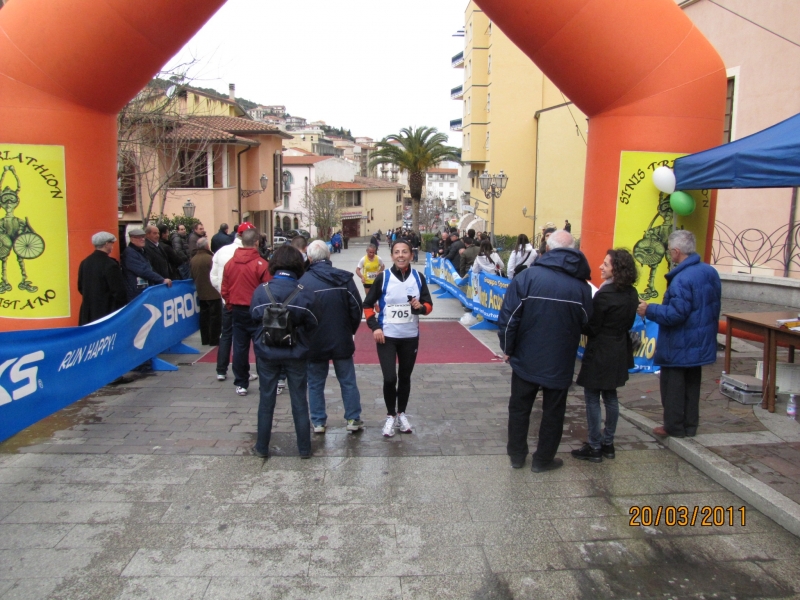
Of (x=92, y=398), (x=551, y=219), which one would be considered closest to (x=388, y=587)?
(x=92, y=398)

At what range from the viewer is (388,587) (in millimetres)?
3410

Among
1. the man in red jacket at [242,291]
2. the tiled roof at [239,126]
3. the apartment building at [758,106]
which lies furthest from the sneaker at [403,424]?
the tiled roof at [239,126]

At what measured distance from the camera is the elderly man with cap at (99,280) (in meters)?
6.87

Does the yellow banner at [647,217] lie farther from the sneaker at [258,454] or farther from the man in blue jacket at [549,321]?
the sneaker at [258,454]

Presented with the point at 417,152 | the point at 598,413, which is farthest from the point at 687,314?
the point at 417,152

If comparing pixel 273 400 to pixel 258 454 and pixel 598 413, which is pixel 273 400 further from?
pixel 598 413

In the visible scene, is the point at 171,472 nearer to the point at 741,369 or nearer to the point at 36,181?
the point at 36,181

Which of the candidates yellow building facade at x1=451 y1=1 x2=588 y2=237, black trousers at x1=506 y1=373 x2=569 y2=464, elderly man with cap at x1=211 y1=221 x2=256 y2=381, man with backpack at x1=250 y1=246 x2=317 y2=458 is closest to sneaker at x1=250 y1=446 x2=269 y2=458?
man with backpack at x1=250 y1=246 x2=317 y2=458

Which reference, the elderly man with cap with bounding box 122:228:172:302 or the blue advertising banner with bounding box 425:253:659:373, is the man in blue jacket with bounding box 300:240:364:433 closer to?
the blue advertising banner with bounding box 425:253:659:373

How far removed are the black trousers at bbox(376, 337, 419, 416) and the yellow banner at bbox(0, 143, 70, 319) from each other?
387 centimetres

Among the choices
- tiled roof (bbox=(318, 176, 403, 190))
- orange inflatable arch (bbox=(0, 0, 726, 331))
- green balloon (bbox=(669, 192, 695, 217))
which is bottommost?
green balloon (bbox=(669, 192, 695, 217))

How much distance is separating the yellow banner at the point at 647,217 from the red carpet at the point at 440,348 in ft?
8.04

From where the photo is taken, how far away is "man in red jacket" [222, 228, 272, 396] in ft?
22.5

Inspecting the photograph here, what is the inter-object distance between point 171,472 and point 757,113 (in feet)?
38.7
